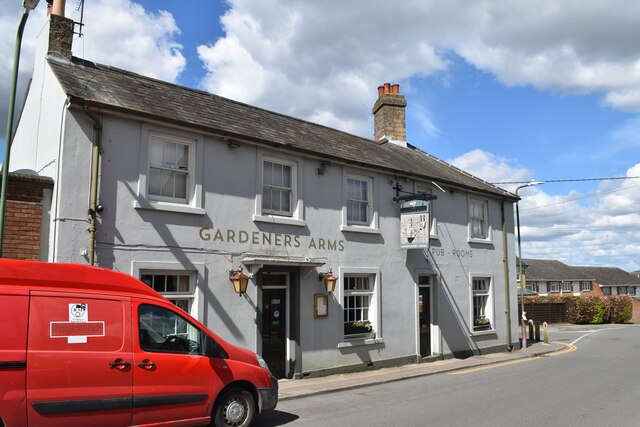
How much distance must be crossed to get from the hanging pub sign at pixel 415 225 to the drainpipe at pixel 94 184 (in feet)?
→ 27.6

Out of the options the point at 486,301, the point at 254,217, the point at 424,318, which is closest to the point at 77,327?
the point at 254,217

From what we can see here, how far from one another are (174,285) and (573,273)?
72312 millimetres

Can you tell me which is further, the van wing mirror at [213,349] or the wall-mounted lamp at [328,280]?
the wall-mounted lamp at [328,280]

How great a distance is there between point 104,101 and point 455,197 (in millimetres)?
11672

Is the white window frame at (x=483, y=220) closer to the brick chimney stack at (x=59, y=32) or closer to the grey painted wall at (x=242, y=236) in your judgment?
the grey painted wall at (x=242, y=236)

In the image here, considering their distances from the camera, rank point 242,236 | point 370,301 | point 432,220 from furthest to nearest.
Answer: point 432,220 < point 370,301 < point 242,236

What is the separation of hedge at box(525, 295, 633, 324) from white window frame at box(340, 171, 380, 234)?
27.8m

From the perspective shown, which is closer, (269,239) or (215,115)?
(269,239)

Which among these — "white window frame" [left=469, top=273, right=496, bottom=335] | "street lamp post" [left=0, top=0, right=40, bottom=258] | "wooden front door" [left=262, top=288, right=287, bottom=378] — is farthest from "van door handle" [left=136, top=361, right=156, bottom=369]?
"white window frame" [left=469, top=273, right=496, bottom=335]

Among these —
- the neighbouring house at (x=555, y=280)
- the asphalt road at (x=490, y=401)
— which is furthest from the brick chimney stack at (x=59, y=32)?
the neighbouring house at (x=555, y=280)

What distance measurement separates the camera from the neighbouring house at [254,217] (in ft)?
32.6

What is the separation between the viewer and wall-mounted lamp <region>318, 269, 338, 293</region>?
12.9m

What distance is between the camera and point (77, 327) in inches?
246

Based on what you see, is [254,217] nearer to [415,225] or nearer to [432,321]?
[415,225]
